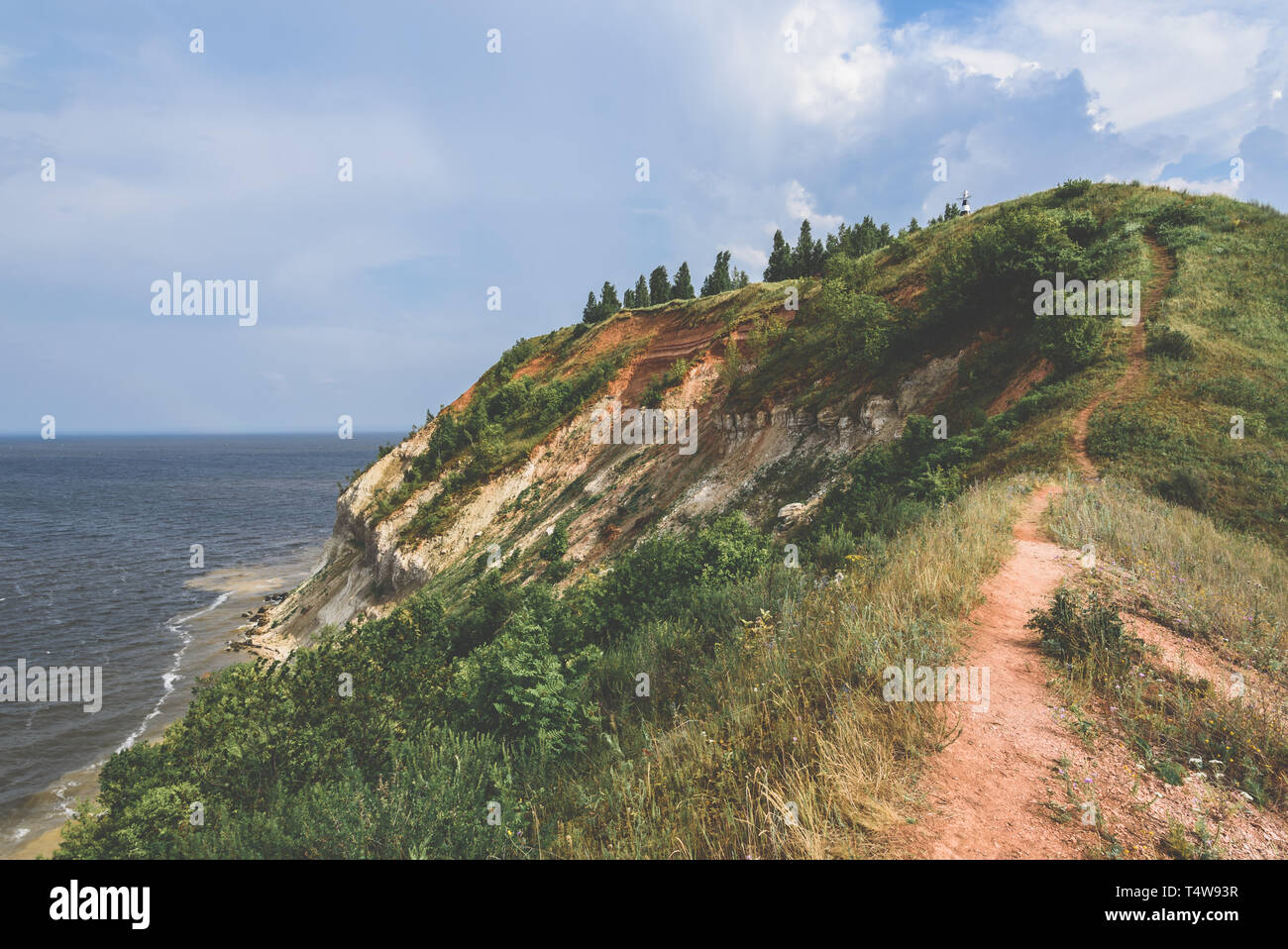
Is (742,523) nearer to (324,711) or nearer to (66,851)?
(324,711)

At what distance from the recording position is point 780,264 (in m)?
47.3

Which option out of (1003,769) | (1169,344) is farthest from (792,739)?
(1169,344)

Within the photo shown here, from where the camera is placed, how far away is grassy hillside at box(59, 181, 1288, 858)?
4512 mm

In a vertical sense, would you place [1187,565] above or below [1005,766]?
above

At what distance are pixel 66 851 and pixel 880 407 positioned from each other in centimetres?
2311

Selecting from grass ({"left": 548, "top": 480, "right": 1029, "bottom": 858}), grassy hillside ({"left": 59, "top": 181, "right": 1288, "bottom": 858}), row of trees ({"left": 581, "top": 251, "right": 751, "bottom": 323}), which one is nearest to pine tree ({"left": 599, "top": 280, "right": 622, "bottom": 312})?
row of trees ({"left": 581, "top": 251, "right": 751, "bottom": 323})

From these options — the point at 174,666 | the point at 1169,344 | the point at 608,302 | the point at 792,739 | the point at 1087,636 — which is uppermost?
the point at 608,302

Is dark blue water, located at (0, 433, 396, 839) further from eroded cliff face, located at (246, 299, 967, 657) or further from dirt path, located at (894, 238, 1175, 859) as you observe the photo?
dirt path, located at (894, 238, 1175, 859)

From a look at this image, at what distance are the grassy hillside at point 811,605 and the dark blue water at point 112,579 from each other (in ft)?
53.2

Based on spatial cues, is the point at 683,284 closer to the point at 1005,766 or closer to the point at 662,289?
the point at 662,289

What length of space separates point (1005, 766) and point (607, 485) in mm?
25846

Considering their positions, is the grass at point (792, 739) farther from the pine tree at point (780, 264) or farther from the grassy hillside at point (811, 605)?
the pine tree at point (780, 264)

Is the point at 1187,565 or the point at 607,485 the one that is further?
the point at 607,485

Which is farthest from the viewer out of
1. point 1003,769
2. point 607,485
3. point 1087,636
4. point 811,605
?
point 607,485
